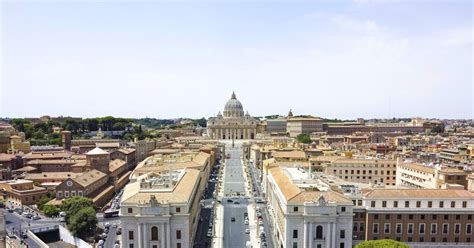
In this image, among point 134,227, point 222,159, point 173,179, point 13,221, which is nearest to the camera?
point 134,227

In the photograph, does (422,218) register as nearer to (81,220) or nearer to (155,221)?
(155,221)

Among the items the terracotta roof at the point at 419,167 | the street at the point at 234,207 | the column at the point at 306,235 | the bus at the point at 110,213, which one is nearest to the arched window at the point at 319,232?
the column at the point at 306,235

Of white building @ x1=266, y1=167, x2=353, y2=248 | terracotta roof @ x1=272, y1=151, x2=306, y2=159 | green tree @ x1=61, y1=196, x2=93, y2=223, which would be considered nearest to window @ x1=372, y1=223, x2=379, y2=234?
white building @ x1=266, y1=167, x2=353, y2=248

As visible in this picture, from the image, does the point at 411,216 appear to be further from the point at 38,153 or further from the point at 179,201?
the point at 38,153

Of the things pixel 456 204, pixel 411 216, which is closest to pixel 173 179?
pixel 411 216

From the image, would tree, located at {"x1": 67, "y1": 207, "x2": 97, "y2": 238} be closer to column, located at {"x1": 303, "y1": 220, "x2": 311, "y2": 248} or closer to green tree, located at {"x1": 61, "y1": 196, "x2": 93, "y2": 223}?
green tree, located at {"x1": 61, "y1": 196, "x2": 93, "y2": 223}

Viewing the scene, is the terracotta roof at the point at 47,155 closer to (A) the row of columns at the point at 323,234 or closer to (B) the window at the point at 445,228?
(A) the row of columns at the point at 323,234
